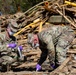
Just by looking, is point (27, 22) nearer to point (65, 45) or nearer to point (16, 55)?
point (16, 55)

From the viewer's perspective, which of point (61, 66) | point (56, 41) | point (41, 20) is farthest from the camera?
point (41, 20)

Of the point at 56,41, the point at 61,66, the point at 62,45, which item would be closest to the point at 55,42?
the point at 56,41

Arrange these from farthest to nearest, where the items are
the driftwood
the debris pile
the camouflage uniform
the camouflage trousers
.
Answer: the debris pile, the camouflage trousers, the camouflage uniform, the driftwood

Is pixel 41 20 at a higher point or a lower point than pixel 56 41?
lower

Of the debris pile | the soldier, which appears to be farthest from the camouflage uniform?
the debris pile

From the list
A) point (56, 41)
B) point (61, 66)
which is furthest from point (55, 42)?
point (61, 66)

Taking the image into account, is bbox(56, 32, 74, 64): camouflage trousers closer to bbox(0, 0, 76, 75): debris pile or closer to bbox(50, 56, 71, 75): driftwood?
bbox(50, 56, 71, 75): driftwood

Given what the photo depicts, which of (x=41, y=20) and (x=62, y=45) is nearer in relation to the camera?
(x=62, y=45)

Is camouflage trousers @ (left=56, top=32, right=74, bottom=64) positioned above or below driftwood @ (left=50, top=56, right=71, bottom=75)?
above

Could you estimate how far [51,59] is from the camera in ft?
22.2

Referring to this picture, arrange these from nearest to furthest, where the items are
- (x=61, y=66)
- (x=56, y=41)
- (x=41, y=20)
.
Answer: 1. (x=61, y=66)
2. (x=56, y=41)
3. (x=41, y=20)

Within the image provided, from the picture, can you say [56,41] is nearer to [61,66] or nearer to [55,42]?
[55,42]

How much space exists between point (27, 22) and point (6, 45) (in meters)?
4.18

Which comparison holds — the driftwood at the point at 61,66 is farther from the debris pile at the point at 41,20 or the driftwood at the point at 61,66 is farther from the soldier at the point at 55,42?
the debris pile at the point at 41,20
